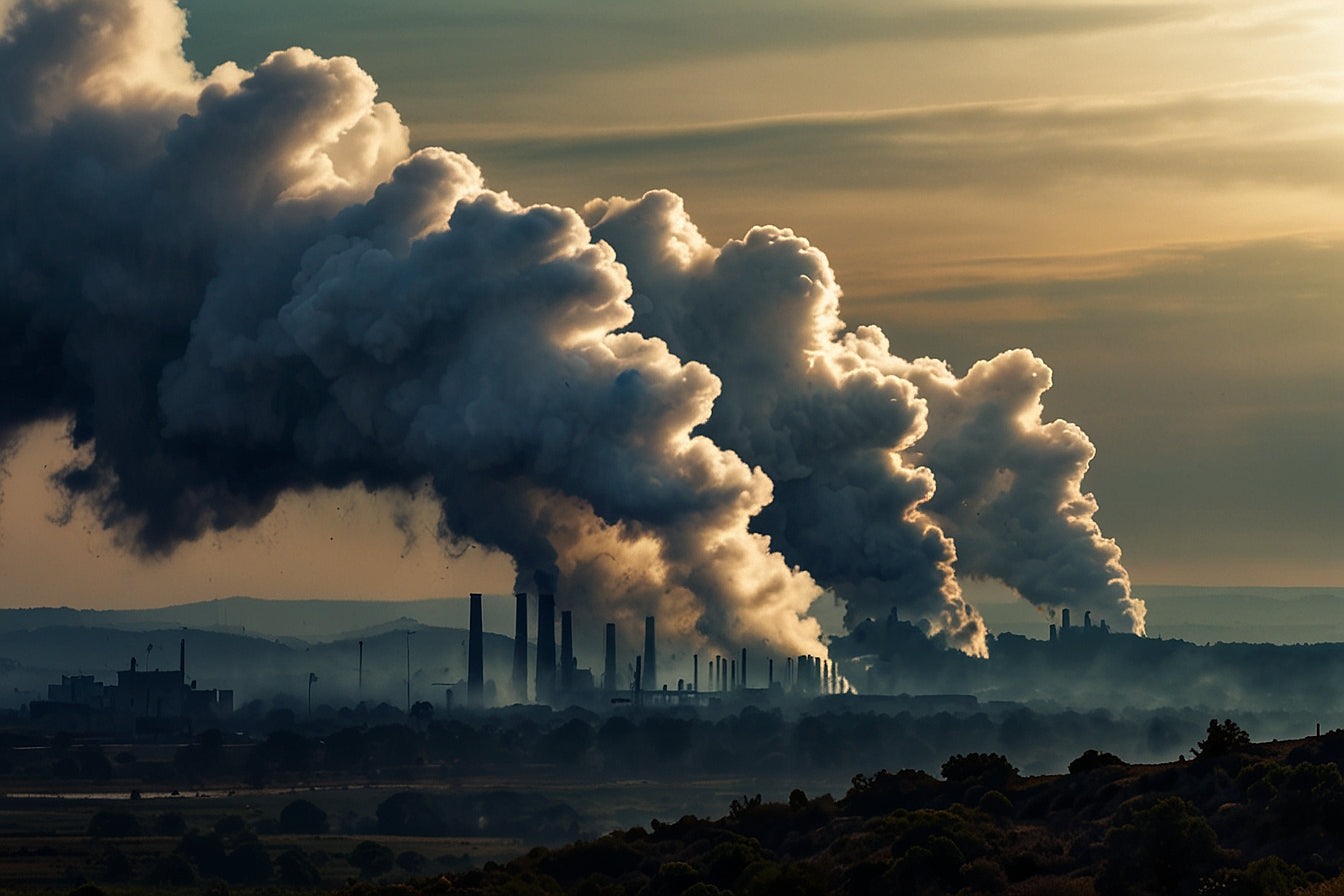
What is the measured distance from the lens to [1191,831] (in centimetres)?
9650

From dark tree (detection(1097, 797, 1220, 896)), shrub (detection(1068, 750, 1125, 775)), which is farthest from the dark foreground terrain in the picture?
shrub (detection(1068, 750, 1125, 775))

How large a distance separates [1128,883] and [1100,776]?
108ft

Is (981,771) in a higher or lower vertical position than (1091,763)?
lower

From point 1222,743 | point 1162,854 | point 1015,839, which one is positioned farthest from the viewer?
point 1222,743

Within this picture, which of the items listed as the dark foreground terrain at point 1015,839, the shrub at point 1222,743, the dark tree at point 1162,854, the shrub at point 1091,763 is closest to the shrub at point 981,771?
the dark foreground terrain at point 1015,839

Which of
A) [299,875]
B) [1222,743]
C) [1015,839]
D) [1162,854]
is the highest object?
[1222,743]

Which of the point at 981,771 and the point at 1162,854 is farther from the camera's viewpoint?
the point at 981,771

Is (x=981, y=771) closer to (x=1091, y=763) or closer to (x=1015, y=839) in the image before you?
(x=1091, y=763)

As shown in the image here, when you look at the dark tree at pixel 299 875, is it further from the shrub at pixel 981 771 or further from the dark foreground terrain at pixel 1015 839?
the shrub at pixel 981 771

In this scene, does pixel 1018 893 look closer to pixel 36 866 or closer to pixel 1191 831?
pixel 1191 831

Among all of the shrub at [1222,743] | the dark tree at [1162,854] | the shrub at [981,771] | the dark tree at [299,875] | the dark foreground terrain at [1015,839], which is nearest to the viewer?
the dark tree at [1162,854]

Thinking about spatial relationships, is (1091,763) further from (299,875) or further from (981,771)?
(299,875)

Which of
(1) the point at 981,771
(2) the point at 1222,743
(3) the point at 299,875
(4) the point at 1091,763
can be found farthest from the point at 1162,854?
(3) the point at 299,875

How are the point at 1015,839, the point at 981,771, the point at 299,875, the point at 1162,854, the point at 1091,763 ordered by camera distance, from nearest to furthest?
the point at 1162,854 < the point at 1015,839 < the point at 1091,763 < the point at 981,771 < the point at 299,875
